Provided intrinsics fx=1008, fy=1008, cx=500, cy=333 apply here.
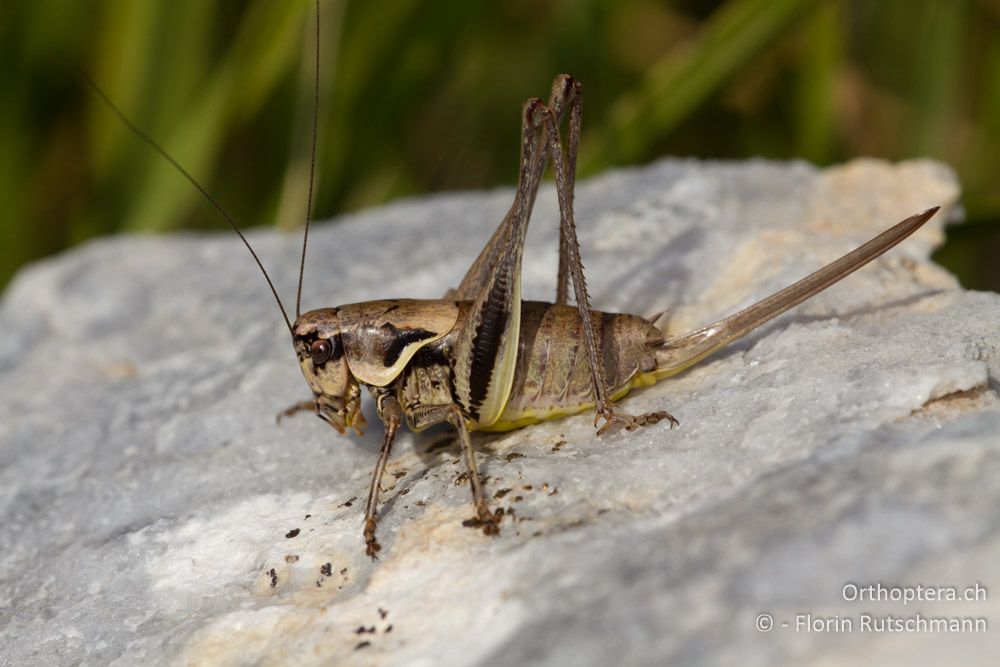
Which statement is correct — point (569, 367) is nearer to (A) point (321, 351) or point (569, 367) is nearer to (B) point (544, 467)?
(B) point (544, 467)

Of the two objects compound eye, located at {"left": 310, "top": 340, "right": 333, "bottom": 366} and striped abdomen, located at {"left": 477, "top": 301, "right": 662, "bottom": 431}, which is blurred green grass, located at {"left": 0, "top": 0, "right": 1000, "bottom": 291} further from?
compound eye, located at {"left": 310, "top": 340, "right": 333, "bottom": 366}

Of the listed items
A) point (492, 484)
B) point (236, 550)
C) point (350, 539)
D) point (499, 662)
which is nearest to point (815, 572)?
point (499, 662)

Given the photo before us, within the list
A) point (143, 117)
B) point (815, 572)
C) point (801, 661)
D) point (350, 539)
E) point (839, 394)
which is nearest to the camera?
point (801, 661)

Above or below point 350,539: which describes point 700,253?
above

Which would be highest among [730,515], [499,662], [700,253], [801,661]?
[700,253]

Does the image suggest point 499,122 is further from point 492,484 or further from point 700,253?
point 492,484
